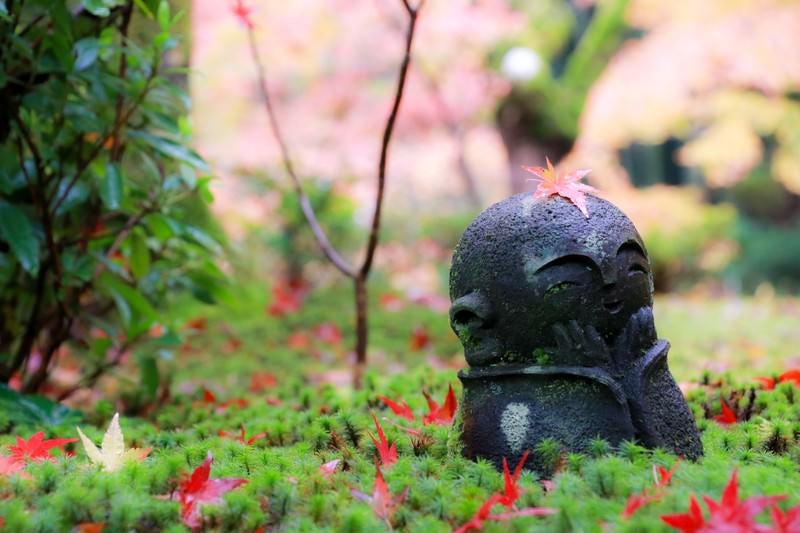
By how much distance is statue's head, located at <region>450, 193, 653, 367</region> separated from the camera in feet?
5.83

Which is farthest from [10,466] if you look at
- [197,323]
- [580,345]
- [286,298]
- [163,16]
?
[286,298]

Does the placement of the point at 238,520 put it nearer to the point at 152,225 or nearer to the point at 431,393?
the point at 431,393

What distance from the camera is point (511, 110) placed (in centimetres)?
915

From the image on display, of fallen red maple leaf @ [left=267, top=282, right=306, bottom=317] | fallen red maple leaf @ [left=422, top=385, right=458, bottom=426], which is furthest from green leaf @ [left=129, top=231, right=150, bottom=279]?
fallen red maple leaf @ [left=267, top=282, right=306, bottom=317]

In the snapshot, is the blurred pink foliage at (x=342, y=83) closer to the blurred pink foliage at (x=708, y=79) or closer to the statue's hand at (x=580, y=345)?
the blurred pink foliage at (x=708, y=79)

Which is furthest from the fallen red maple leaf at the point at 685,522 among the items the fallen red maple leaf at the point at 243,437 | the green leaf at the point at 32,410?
the green leaf at the point at 32,410

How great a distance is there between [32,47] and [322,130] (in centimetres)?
1061

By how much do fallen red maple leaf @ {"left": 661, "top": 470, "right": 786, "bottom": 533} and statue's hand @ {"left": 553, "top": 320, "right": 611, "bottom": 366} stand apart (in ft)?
1.50

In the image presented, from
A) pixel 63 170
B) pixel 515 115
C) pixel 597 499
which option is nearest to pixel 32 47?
pixel 63 170

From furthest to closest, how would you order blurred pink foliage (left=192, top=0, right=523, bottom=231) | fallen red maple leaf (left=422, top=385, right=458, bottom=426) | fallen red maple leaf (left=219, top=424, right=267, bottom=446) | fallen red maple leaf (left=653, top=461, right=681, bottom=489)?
blurred pink foliage (left=192, top=0, right=523, bottom=231) → fallen red maple leaf (left=422, top=385, right=458, bottom=426) → fallen red maple leaf (left=219, top=424, right=267, bottom=446) → fallen red maple leaf (left=653, top=461, right=681, bottom=489)

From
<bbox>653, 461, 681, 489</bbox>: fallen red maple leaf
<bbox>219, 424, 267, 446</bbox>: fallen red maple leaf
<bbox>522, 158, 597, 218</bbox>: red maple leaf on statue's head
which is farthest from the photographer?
<bbox>219, 424, 267, 446</bbox>: fallen red maple leaf

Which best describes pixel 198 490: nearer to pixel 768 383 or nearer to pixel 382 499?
pixel 382 499

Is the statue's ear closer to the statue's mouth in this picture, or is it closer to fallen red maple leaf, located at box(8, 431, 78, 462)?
the statue's mouth

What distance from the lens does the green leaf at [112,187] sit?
247 cm
